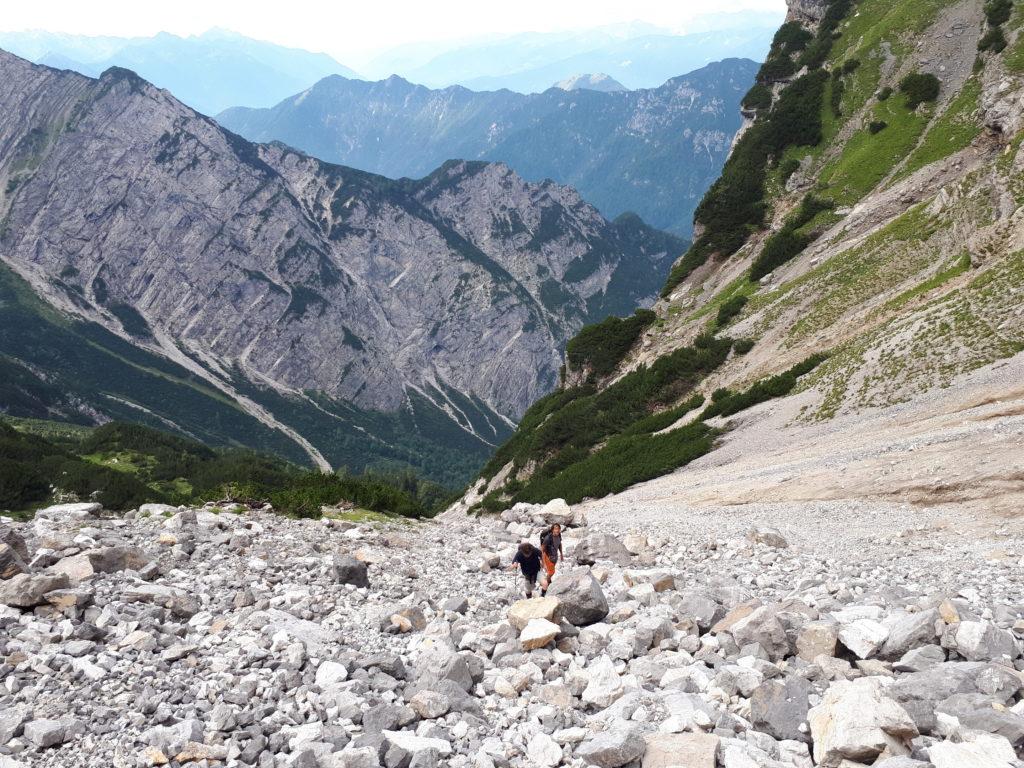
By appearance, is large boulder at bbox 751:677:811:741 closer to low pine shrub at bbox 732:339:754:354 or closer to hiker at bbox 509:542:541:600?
hiker at bbox 509:542:541:600

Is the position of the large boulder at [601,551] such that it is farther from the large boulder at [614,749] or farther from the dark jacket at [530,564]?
the large boulder at [614,749]

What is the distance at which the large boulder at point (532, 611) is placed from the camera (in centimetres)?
1154

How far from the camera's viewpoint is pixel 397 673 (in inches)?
392

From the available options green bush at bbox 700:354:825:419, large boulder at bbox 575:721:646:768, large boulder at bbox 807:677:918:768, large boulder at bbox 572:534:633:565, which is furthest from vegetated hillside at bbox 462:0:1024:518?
large boulder at bbox 575:721:646:768

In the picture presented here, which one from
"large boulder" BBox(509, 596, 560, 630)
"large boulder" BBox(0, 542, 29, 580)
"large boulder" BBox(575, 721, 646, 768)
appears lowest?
"large boulder" BBox(0, 542, 29, 580)

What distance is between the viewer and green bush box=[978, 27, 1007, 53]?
74.2 m

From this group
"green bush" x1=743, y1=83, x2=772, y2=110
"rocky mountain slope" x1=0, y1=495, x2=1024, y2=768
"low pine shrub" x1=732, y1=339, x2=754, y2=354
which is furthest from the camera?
"green bush" x1=743, y1=83, x2=772, y2=110

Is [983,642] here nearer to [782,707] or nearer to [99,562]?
[782,707]

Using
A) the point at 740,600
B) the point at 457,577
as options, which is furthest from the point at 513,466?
the point at 740,600

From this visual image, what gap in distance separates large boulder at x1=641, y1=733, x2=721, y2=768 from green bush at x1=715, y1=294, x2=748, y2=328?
187 ft

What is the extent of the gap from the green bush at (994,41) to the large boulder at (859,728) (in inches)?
3611

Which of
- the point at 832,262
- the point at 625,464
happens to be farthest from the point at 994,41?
the point at 625,464

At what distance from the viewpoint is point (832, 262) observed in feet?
190

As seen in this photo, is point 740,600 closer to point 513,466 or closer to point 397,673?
point 397,673
